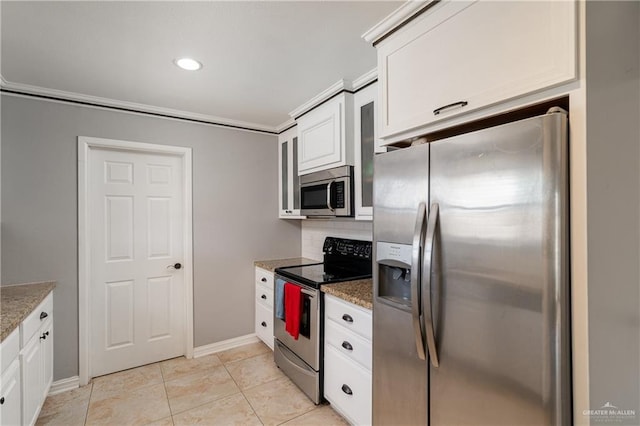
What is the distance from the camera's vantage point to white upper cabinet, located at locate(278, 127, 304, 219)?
3176 mm

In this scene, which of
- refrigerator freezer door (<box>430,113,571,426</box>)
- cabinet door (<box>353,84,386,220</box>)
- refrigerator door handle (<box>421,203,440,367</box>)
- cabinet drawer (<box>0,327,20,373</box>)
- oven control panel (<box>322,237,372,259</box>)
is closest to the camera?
refrigerator freezer door (<box>430,113,571,426</box>)

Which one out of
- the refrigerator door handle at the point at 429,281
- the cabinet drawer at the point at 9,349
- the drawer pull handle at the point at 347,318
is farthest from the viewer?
the drawer pull handle at the point at 347,318

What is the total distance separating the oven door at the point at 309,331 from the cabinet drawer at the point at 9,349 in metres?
1.63

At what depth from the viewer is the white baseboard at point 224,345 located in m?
3.04

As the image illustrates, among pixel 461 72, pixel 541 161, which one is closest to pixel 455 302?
pixel 541 161

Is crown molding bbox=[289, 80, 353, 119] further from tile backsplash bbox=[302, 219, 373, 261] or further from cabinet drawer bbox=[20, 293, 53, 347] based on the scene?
cabinet drawer bbox=[20, 293, 53, 347]

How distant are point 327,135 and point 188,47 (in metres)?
1.15

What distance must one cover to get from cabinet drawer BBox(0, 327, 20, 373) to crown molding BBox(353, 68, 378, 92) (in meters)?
2.48

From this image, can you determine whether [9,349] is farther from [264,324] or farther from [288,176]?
[288,176]

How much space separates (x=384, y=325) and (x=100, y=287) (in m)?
2.58

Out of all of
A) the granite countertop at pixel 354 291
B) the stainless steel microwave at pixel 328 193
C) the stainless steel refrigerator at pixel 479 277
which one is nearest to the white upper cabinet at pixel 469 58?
the stainless steel refrigerator at pixel 479 277

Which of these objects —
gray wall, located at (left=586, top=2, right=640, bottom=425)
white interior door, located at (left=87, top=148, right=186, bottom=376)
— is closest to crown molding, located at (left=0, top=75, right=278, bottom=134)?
white interior door, located at (left=87, top=148, right=186, bottom=376)

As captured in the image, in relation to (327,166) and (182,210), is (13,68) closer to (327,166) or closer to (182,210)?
(182,210)

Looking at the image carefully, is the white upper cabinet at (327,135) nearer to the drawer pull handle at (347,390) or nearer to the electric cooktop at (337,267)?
the electric cooktop at (337,267)
